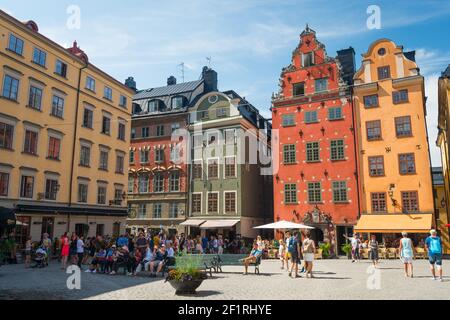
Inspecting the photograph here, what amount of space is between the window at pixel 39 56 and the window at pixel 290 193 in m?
21.3

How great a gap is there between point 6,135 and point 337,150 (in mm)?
24264

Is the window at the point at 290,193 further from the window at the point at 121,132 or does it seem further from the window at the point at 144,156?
the window at the point at 121,132

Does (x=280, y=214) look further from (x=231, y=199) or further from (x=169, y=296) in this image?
(x=169, y=296)

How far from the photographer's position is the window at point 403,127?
2890cm

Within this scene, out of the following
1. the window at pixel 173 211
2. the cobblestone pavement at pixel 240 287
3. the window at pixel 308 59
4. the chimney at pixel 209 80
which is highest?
the chimney at pixel 209 80

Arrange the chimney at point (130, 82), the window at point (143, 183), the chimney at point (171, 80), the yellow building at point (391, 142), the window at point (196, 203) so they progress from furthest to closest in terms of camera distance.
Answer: the chimney at point (130, 82), the chimney at point (171, 80), the window at point (143, 183), the window at point (196, 203), the yellow building at point (391, 142)

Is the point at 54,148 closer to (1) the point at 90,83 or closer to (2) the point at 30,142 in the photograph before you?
(2) the point at 30,142

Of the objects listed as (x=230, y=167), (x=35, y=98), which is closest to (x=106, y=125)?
(x=35, y=98)

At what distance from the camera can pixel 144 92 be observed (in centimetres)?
4647

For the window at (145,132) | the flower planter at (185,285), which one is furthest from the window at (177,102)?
the flower planter at (185,285)

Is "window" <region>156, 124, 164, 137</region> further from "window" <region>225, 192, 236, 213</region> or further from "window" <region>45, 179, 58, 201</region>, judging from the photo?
"window" <region>45, 179, 58, 201</region>

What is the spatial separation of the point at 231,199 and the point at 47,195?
52.1 feet

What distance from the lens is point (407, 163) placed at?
28.6 m
